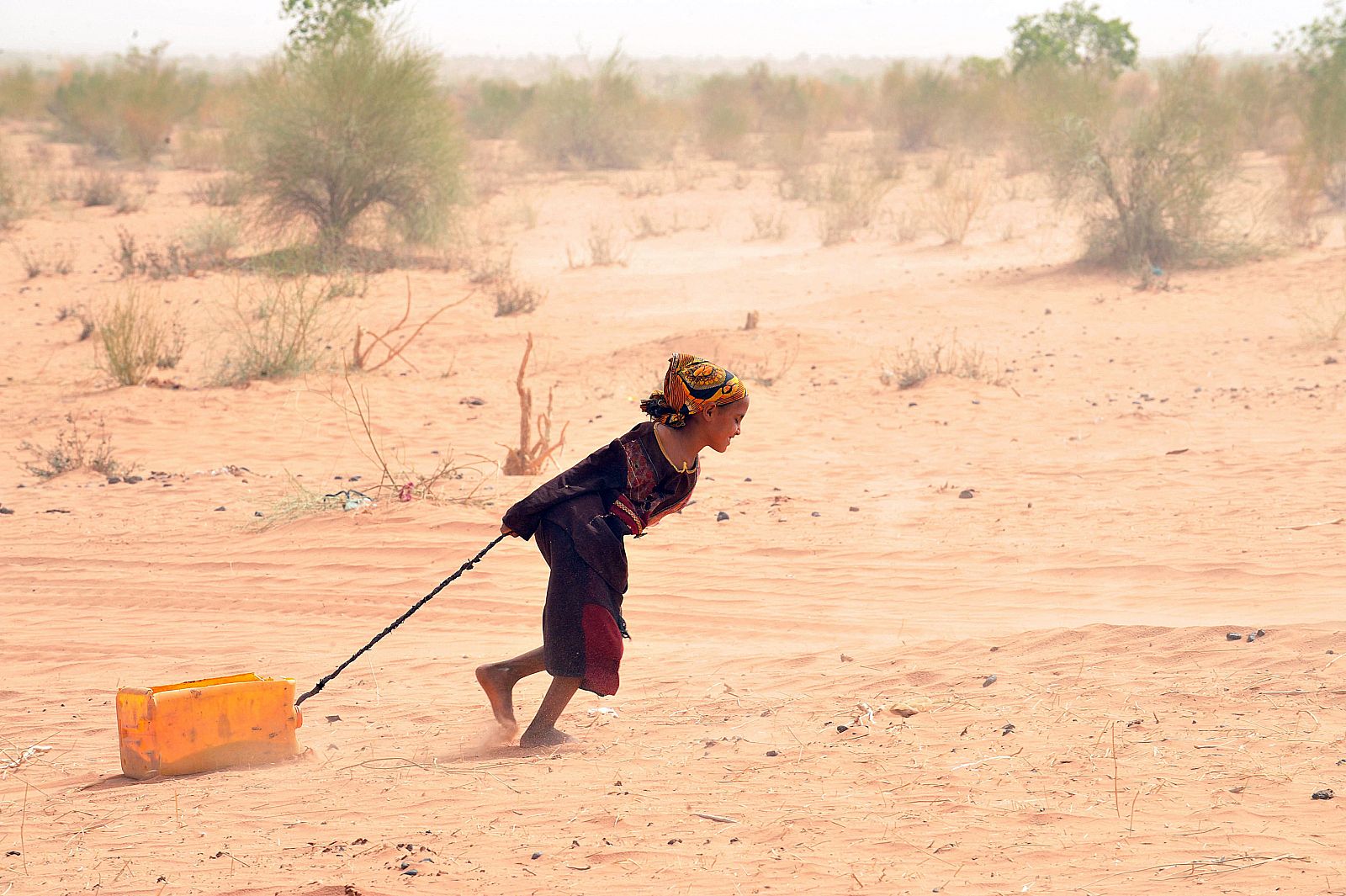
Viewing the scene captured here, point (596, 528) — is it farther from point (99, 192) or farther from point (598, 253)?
point (99, 192)

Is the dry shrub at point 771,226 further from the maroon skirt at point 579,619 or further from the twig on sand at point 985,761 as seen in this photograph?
the twig on sand at point 985,761

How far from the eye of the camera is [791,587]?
704cm

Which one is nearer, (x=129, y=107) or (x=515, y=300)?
(x=515, y=300)

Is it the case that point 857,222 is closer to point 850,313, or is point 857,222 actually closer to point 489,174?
point 850,313

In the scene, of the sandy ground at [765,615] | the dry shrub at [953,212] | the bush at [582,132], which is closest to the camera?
the sandy ground at [765,615]

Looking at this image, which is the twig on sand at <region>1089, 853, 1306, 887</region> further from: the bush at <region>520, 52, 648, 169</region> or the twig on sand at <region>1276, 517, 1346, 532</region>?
the bush at <region>520, 52, 648, 169</region>

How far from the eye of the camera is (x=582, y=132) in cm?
3425

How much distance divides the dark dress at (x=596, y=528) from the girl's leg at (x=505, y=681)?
330mm

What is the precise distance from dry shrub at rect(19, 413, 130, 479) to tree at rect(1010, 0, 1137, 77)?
102 ft

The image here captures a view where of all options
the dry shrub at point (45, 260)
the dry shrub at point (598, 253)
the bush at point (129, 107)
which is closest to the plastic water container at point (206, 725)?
the dry shrub at point (598, 253)

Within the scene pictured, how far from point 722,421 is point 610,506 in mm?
474

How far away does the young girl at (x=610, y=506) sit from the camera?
4355 millimetres

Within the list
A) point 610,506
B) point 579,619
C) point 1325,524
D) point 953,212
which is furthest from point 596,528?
point 953,212

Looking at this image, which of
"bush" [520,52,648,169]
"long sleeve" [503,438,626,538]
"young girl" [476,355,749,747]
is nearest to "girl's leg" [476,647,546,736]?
"young girl" [476,355,749,747]
